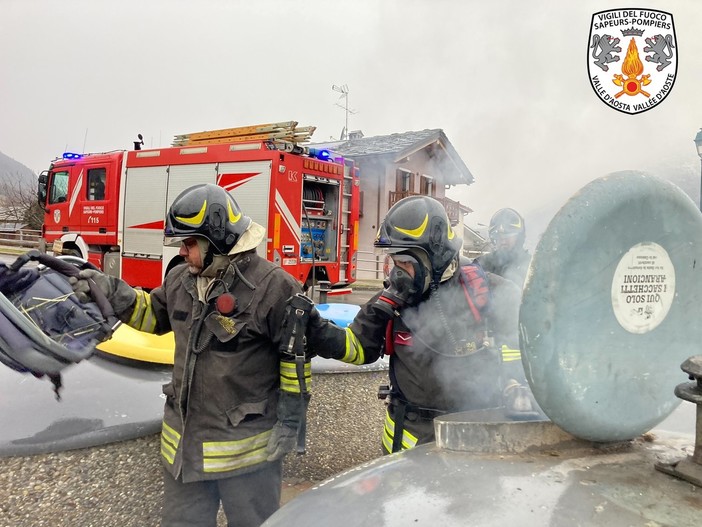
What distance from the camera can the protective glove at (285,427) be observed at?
2164 millimetres

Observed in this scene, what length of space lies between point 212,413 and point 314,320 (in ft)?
1.75

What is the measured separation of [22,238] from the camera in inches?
879

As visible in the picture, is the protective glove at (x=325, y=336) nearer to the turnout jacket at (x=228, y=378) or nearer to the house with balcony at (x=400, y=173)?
the turnout jacket at (x=228, y=378)

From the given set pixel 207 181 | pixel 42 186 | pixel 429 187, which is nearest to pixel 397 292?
pixel 429 187

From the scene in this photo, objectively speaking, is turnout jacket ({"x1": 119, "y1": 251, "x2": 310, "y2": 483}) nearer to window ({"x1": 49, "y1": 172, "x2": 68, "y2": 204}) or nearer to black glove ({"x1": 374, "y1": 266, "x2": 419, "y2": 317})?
black glove ({"x1": 374, "y1": 266, "x2": 419, "y2": 317})

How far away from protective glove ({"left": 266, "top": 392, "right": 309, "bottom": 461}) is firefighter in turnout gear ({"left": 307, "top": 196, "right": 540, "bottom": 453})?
227 mm

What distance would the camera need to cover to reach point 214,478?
2102 millimetres

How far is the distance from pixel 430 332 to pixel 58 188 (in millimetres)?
11620

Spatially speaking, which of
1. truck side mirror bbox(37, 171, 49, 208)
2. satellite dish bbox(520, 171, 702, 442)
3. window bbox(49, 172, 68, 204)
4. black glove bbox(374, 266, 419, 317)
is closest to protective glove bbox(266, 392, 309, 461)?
black glove bbox(374, 266, 419, 317)

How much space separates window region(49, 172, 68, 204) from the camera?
1145 cm

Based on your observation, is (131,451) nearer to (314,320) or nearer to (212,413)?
(212,413)

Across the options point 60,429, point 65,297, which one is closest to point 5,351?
point 65,297

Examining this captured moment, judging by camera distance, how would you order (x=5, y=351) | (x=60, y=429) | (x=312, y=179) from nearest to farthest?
(x=5, y=351), (x=60, y=429), (x=312, y=179)

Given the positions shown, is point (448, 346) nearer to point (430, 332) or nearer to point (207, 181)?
point (430, 332)
